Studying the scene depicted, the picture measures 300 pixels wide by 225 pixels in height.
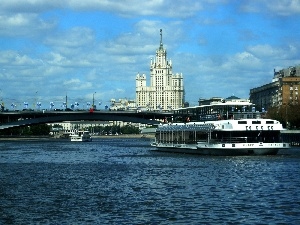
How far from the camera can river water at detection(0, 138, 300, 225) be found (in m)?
37.3

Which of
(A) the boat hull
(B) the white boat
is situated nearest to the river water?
(A) the boat hull

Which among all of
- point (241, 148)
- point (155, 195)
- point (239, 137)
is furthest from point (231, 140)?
point (155, 195)

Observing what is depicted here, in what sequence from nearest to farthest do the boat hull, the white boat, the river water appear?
the river water, the boat hull, the white boat

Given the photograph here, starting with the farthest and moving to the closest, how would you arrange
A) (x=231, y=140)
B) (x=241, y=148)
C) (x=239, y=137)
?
(x=231, y=140)
(x=239, y=137)
(x=241, y=148)

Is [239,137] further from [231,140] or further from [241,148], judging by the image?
[241,148]

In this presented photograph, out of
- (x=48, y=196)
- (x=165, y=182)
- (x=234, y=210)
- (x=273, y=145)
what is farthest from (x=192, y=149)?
(x=234, y=210)

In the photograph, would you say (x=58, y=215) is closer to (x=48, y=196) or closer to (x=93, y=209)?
(x=93, y=209)

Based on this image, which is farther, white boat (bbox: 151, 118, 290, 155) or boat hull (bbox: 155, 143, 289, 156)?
white boat (bbox: 151, 118, 290, 155)

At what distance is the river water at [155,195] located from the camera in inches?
1470

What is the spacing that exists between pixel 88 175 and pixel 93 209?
24454mm

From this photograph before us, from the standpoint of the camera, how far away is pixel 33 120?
199625mm

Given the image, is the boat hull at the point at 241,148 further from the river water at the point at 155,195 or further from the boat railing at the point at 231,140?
the river water at the point at 155,195

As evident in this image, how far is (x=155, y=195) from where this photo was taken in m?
46.7

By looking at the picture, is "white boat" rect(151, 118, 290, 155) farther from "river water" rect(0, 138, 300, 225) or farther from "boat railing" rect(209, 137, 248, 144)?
"river water" rect(0, 138, 300, 225)
